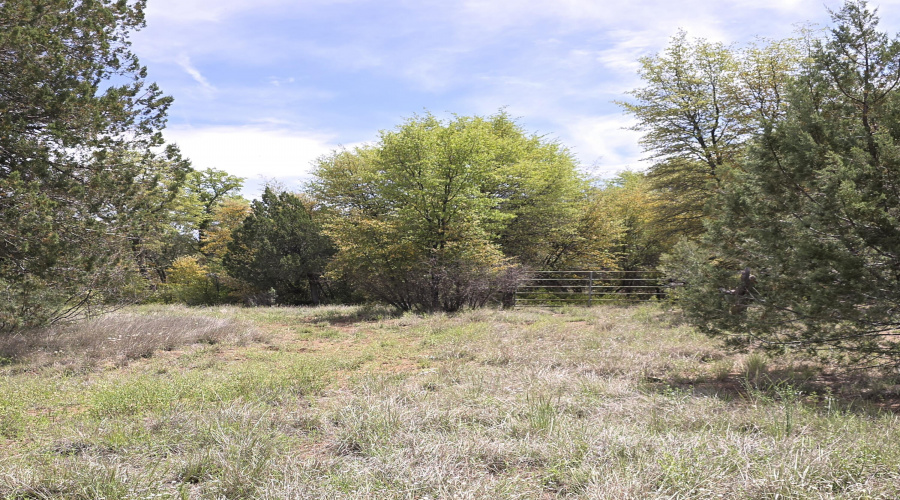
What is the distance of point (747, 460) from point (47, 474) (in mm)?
4312

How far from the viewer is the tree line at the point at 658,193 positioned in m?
4.70

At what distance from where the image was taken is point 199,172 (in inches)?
1531

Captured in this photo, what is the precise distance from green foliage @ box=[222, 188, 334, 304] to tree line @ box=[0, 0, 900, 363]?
8408mm

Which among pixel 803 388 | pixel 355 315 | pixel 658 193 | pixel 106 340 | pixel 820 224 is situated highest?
pixel 658 193

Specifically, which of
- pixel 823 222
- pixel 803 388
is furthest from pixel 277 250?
pixel 823 222

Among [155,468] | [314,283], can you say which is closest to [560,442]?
[155,468]

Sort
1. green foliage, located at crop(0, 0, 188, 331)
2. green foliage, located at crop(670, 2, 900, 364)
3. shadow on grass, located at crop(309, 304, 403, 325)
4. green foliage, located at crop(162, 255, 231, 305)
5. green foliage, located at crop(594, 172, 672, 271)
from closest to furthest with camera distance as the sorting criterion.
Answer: green foliage, located at crop(670, 2, 900, 364) < green foliage, located at crop(0, 0, 188, 331) < shadow on grass, located at crop(309, 304, 403, 325) < green foliage, located at crop(594, 172, 672, 271) < green foliage, located at crop(162, 255, 231, 305)

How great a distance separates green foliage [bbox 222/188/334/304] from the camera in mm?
24875

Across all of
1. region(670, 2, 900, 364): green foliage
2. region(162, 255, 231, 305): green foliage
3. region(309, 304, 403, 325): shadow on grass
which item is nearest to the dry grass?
region(309, 304, 403, 325): shadow on grass

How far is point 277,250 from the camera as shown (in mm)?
25125

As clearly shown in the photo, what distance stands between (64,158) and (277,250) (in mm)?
17588

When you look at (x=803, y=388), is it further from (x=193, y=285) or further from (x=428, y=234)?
(x=193, y=285)

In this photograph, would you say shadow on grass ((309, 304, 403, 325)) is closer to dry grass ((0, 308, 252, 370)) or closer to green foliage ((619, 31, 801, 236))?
dry grass ((0, 308, 252, 370))

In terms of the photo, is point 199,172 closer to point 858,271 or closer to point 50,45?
point 50,45
